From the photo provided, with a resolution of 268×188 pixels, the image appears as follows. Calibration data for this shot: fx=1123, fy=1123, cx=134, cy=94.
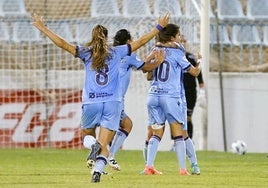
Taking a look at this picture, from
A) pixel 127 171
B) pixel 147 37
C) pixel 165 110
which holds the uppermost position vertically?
pixel 147 37

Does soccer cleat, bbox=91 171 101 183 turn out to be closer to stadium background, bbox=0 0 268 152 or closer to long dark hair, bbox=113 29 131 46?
long dark hair, bbox=113 29 131 46

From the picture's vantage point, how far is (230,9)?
83.3 ft

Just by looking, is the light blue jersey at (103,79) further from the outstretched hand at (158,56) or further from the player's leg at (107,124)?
the outstretched hand at (158,56)

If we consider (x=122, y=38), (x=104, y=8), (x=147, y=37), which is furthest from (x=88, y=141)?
(x=104, y=8)

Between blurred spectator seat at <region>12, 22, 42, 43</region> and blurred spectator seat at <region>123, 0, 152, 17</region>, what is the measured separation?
196cm

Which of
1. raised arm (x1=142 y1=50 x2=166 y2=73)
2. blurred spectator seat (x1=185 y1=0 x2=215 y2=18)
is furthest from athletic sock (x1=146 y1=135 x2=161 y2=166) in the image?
blurred spectator seat (x1=185 y1=0 x2=215 y2=18)

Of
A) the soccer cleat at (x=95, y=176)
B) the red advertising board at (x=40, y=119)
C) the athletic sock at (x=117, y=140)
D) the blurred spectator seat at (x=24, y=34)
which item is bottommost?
the red advertising board at (x=40, y=119)

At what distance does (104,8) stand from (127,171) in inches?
369

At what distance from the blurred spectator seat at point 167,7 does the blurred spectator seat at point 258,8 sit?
7.89ft

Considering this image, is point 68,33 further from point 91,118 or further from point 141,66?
point 91,118

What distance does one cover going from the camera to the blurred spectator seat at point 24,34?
949 inches

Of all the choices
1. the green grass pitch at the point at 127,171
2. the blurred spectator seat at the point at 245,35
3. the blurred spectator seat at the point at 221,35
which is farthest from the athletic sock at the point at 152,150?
the blurred spectator seat at the point at 245,35

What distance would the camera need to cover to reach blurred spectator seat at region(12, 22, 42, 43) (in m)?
24.1

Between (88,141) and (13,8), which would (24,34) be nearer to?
(13,8)
